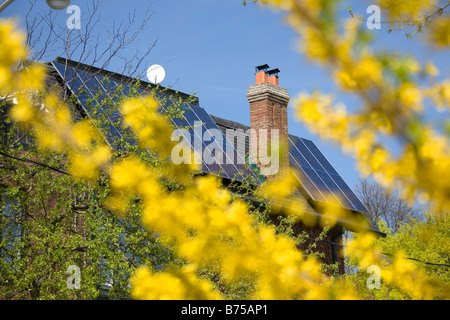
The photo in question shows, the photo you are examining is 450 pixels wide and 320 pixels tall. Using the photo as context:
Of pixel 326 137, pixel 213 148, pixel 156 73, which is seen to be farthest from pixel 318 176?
pixel 326 137

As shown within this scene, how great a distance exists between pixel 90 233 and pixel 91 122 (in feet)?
6.18

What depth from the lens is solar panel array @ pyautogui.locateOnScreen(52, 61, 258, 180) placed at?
9.70m

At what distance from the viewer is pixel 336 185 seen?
16.9 m

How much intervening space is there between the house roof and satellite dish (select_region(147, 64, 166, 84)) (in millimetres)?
255

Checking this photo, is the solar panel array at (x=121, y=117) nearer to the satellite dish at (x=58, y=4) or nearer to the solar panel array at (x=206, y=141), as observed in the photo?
the solar panel array at (x=206, y=141)

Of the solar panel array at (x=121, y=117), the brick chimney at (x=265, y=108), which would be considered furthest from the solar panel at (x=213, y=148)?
the brick chimney at (x=265, y=108)

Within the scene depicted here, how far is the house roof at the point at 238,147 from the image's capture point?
11.9 meters

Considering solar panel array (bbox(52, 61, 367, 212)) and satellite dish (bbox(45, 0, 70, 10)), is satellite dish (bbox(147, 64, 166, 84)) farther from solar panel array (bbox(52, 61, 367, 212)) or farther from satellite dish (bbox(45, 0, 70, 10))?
satellite dish (bbox(45, 0, 70, 10))

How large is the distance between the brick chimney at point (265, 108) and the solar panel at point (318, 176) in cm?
125

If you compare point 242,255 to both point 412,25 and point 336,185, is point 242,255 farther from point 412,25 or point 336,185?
point 336,185

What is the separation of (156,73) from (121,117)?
1703 millimetres

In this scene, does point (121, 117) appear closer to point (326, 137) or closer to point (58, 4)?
point (58, 4)

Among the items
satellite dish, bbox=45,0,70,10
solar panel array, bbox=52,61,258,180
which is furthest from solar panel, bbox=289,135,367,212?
satellite dish, bbox=45,0,70,10
